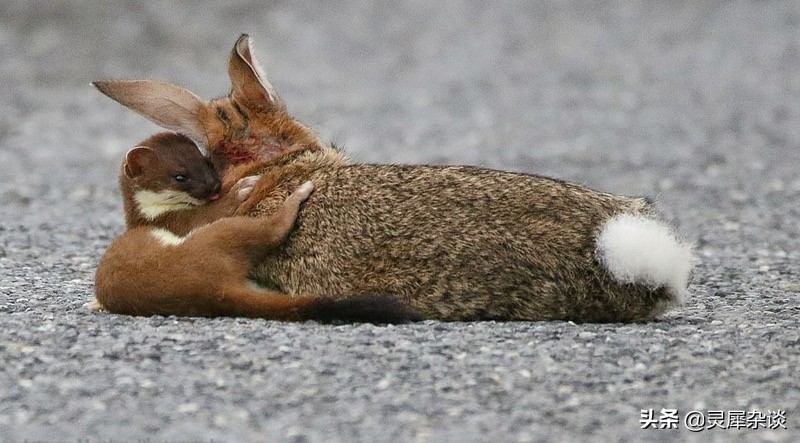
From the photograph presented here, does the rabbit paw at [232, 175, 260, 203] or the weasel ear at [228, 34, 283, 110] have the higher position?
the weasel ear at [228, 34, 283, 110]

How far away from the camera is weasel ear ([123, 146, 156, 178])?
323 inches

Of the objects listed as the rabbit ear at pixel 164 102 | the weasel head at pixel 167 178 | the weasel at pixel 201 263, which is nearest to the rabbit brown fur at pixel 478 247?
the weasel at pixel 201 263

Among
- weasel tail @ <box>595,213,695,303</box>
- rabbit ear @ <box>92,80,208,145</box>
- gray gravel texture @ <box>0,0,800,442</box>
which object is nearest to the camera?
gray gravel texture @ <box>0,0,800,442</box>

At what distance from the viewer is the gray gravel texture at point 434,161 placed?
20.4 feet

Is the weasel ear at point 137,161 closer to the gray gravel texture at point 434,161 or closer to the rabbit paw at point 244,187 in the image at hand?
the rabbit paw at point 244,187

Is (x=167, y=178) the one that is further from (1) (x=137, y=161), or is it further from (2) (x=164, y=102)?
(2) (x=164, y=102)

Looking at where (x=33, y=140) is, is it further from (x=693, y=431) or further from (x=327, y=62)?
(x=693, y=431)

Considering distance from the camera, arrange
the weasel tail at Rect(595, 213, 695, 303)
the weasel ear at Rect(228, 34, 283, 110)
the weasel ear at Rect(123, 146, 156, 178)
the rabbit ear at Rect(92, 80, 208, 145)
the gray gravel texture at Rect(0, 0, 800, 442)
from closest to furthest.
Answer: the gray gravel texture at Rect(0, 0, 800, 442) < the weasel tail at Rect(595, 213, 695, 303) < the weasel ear at Rect(123, 146, 156, 178) < the rabbit ear at Rect(92, 80, 208, 145) < the weasel ear at Rect(228, 34, 283, 110)

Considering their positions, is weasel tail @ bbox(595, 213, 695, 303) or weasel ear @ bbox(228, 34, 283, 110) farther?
weasel ear @ bbox(228, 34, 283, 110)

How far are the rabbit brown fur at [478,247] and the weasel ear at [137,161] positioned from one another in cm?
70

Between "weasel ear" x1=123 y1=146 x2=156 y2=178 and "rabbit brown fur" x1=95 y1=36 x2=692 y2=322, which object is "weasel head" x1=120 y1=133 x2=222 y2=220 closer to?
"weasel ear" x1=123 y1=146 x2=156 y2=178

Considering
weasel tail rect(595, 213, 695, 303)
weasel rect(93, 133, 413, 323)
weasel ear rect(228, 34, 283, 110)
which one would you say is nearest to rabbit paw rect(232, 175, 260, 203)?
weasel rect(93, 133, 413, 323)

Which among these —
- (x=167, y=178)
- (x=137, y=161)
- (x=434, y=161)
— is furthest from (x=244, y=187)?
(x=434, y=161)

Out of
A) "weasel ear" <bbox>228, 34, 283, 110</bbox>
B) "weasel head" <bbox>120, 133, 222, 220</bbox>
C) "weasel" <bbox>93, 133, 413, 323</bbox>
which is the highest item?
"weasel ear" <bbox>228, 34, 283, 110</bbox>
